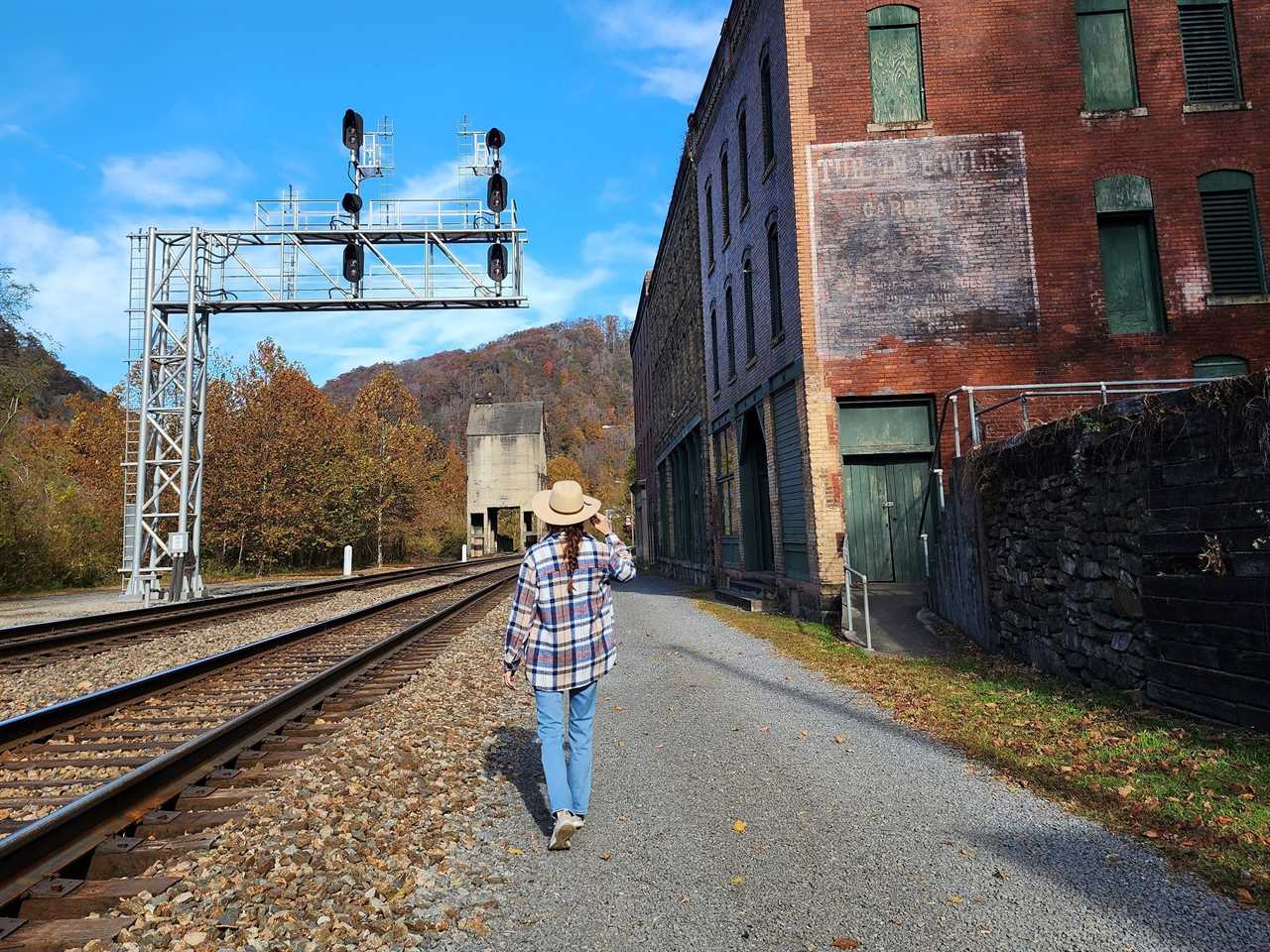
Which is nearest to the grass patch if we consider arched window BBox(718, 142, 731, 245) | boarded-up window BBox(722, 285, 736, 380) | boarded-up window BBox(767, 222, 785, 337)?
boarded-up window BBox(767, 222, 785, 337)

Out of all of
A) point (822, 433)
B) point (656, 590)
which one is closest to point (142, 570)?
point (656, 590)

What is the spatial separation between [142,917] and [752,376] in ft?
50.3

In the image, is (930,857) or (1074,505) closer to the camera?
(930,857)

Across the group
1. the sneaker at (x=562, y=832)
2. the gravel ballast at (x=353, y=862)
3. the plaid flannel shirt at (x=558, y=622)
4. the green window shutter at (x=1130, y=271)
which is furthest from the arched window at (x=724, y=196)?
the sneaker at (x=562, y=832)

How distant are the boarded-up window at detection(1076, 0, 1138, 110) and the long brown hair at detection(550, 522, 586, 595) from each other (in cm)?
1428

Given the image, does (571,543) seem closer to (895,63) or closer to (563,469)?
(895,63)

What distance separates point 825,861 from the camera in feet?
12.8

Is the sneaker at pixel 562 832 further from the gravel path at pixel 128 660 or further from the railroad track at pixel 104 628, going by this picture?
the railroad track at pixel 104 628

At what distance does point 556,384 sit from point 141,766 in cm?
11440

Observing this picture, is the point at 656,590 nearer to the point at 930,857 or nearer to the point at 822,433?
the point at 822,433

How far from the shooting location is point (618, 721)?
6836 mm

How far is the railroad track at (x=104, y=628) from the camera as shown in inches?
403

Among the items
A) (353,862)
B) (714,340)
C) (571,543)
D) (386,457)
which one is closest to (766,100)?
(714,340)

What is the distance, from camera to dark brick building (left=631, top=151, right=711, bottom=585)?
946 inches
